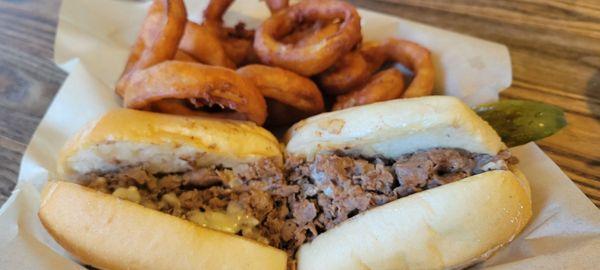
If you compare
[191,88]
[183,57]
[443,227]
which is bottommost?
[443,227]

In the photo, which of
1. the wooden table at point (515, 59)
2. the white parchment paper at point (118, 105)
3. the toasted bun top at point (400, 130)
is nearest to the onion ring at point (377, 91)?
the white parchment paper at point (118, 105)

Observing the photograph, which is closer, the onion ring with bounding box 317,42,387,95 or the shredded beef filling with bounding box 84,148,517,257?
the shredded beef filling with bounding box 84,148,517,257

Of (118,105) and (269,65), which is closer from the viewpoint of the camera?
(269,65)

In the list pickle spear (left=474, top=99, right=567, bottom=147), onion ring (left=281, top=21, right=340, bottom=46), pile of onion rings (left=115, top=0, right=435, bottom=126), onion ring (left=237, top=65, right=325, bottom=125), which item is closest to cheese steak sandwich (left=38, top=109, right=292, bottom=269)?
pile of onion rings (left=115, top=0, right=435, bottom=126)

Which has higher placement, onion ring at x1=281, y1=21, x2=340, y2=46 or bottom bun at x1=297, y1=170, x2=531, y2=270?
onion ring at x1=281, y1=21, x2=340, y2=46

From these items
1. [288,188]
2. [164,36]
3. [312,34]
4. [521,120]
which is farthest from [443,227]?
[164,36]

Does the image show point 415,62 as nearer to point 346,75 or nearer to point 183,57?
point 346,75

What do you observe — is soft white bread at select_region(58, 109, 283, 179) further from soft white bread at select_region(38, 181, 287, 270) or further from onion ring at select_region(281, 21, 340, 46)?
onion ring at select_region(281, 21, 340, 46)

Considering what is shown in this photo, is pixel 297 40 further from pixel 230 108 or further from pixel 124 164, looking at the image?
pixel 124 164
